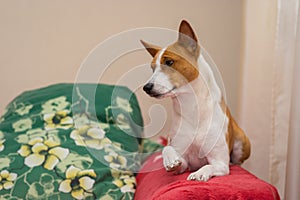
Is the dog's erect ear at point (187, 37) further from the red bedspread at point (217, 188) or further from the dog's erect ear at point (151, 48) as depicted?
the red bedspread at point (217, 188)

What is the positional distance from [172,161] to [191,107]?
138mm

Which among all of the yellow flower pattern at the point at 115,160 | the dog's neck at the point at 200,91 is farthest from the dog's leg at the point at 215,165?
the yellow flower pattern at the point at 115,160

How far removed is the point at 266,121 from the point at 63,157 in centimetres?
70

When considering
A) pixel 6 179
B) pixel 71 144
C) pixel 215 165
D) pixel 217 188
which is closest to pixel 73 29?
pixel 71 144

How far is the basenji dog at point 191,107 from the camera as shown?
1011 mm

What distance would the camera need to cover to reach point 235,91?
1.99 metres

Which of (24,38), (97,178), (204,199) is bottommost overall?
(97,178)

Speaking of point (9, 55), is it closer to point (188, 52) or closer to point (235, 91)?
point (235, 91)

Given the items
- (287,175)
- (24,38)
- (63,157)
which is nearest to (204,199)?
(63,157)

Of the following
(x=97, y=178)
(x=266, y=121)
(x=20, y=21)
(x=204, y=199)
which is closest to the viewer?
(x=204, y=199)

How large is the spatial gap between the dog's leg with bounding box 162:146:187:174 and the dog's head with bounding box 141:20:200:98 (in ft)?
0.49

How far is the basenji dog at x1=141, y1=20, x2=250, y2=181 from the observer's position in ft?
3.32

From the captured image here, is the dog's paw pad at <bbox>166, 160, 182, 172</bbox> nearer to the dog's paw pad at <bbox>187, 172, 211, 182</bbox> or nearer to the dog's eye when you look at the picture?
the dog's paw pad at <bbox>187, 172, 211, 182</bbox>

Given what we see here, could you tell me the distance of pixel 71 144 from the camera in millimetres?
1337
